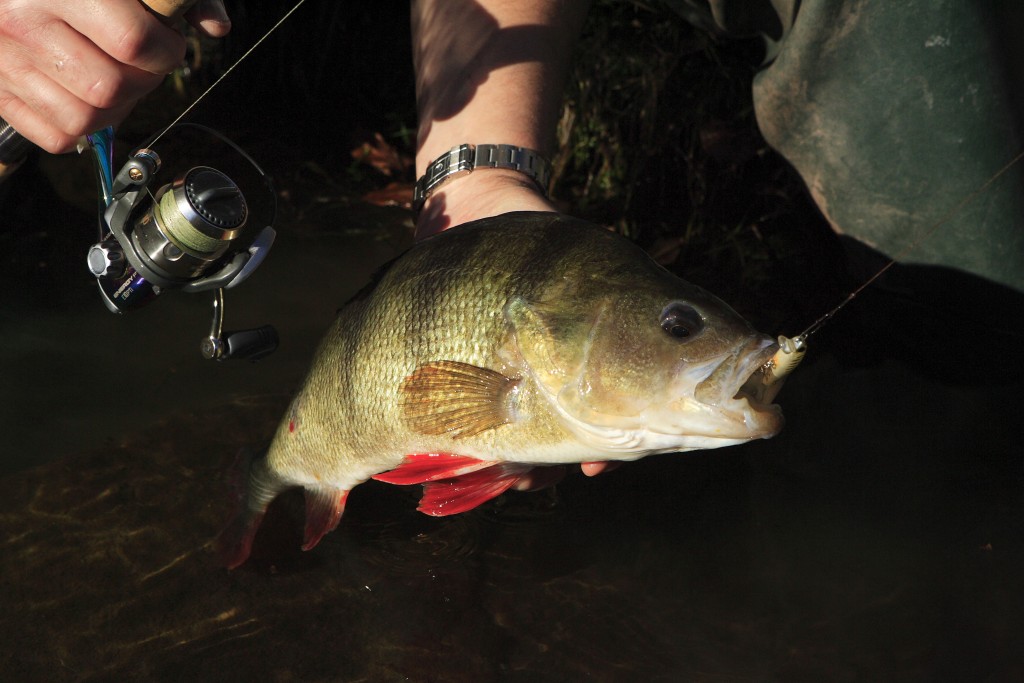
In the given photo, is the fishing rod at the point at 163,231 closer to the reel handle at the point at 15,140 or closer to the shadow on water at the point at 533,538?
the reel handle at the point at 15,140

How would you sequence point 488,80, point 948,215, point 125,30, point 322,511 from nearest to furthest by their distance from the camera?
point 125,30 < point 322,511 < point 488,80 < point 948,215

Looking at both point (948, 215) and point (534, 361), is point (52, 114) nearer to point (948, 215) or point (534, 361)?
point (534, 361)

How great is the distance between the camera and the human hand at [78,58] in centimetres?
202

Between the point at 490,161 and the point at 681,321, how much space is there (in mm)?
1248

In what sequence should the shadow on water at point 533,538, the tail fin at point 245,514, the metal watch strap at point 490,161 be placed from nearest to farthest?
the shadow on water at point 533,538, the tail fin at point 245,514, the metal watch strap at point 490,161

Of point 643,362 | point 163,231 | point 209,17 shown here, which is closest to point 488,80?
point 209,17

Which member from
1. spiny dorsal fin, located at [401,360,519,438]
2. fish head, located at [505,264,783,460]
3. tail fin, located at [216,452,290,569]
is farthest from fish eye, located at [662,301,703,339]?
tail fin, located at [216,452,290,569]

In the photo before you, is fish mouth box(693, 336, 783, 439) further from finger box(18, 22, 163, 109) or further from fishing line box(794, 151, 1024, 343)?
finger box(18, 22, 163, 109)

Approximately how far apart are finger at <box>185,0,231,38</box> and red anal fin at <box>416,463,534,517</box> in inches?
50.3

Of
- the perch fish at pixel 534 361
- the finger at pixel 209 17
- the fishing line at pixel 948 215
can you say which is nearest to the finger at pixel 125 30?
the finger at pixel 209 17

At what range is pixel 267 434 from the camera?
134 inches

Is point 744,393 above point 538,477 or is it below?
above

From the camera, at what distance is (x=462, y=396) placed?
215 centimetres

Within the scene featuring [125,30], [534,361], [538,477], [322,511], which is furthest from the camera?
[322,511]
